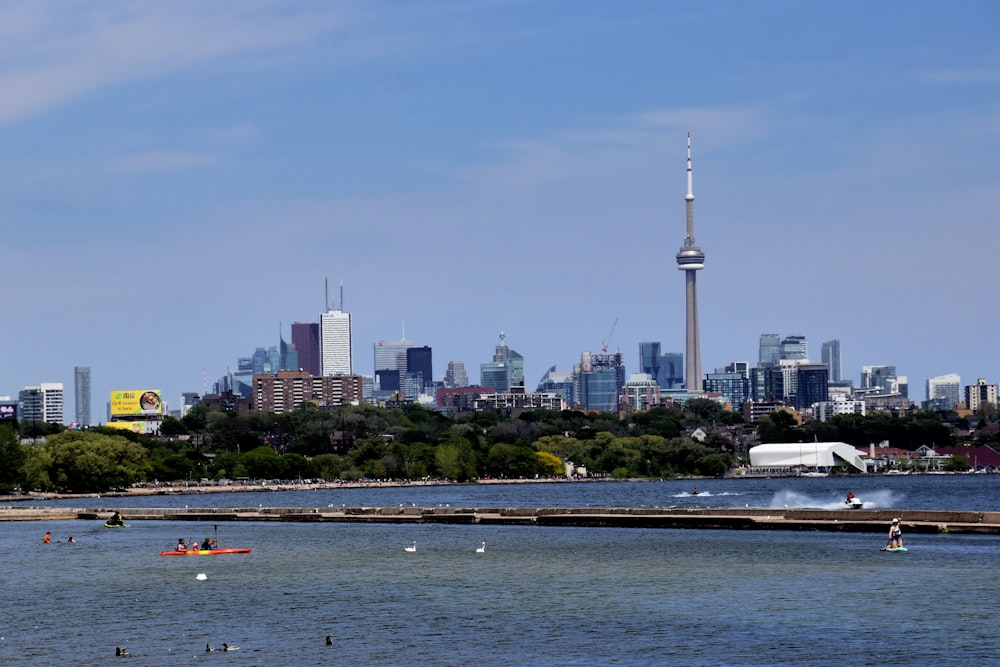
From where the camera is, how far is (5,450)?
195 metres

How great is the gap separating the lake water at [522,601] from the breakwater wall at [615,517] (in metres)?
2.42

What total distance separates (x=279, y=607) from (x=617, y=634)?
53.2 ft

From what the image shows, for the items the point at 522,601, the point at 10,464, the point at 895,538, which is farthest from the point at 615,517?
the point at 10,464

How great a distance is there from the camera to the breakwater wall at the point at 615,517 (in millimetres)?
98375

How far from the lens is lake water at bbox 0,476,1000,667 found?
5456 cm

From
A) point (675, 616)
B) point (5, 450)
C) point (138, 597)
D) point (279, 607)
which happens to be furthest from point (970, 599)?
point (5, 450)

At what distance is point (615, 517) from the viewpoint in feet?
388

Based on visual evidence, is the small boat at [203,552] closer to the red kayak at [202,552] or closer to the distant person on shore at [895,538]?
the red kayak at [202,552]

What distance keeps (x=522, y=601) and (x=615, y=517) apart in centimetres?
5016

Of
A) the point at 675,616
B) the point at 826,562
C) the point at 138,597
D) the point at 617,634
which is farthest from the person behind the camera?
the point at 826,562

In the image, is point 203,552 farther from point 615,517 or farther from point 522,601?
point 522,601

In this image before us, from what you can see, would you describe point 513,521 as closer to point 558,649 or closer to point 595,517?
point 595,517

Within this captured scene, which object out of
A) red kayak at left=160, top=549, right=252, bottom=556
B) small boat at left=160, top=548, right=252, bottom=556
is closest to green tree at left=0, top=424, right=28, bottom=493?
small boat at left=160, top=548, right=252, bottom=556

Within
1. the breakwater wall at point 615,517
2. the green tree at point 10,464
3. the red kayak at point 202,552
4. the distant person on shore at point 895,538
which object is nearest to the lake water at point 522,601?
the distant person on shore at point 895,538
